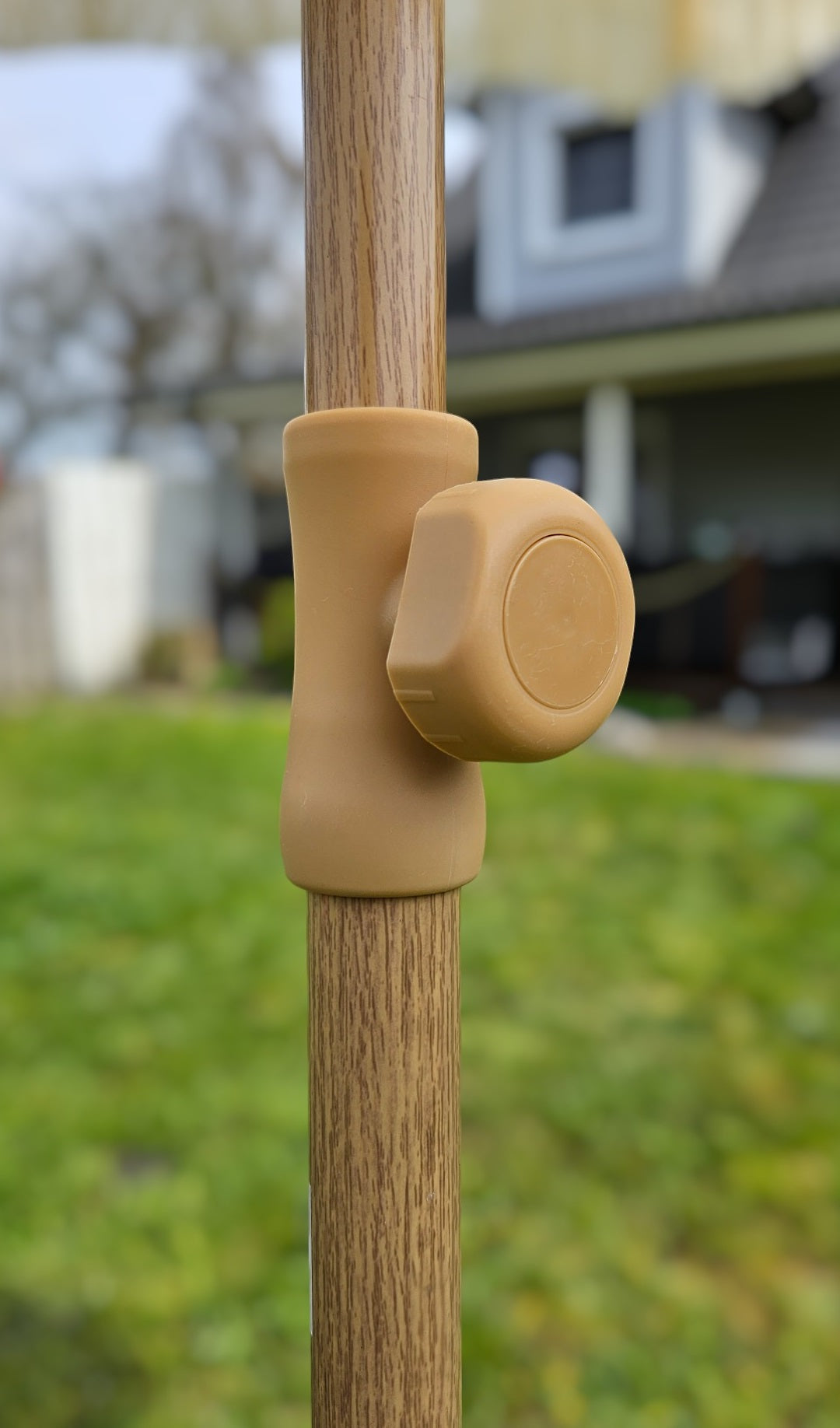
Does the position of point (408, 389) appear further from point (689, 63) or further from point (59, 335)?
point (59, 335)

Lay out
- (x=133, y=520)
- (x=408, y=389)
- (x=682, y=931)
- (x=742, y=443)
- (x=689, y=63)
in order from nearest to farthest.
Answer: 1. (x=408, y=389)
2. (x=689, y=63)
3. (x=682, y=931)
4. (x=133, y=520)
5. (x=742, y=443)

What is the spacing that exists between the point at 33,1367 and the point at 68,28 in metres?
1.86

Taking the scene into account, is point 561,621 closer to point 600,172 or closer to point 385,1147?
point 385,1147

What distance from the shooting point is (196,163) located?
773 inches

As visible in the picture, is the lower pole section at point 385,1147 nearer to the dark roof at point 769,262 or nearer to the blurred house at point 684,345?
the blurred house at point 684,345

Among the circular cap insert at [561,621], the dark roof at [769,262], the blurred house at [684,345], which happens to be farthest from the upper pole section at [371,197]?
the dark roof at [769,262]

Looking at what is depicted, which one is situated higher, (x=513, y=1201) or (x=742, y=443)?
(x=742, y=443)

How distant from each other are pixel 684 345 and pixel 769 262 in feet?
5.43

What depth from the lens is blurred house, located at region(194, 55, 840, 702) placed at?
7262 mm

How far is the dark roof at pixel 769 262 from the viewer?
7488 millimetres

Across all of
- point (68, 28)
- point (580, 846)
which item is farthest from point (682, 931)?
point (68, 28)

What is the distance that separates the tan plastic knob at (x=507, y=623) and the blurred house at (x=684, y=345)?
6.80 metres

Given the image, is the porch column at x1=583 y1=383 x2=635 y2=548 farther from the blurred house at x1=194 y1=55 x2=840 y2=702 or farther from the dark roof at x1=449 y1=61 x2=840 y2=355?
the dark roof at x1=449 y1=61 x2=840 y2=355

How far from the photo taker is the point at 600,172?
8.85m
